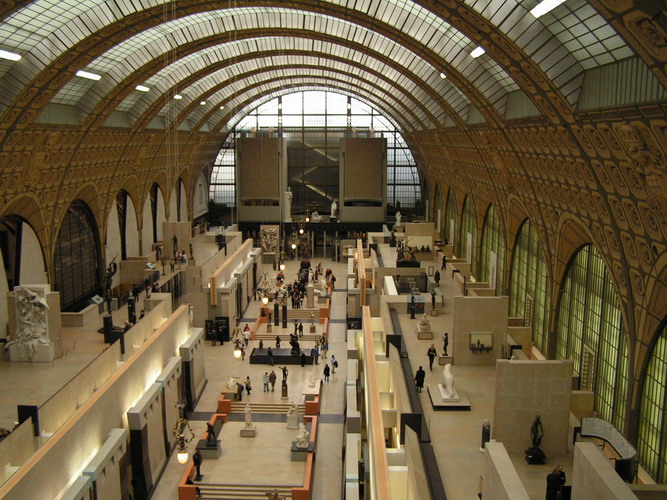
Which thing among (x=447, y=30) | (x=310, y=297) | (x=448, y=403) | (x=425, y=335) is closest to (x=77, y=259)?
(x=310, y=297)

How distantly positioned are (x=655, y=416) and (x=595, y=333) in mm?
4627

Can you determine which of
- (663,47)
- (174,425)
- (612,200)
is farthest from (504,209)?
(663,47)

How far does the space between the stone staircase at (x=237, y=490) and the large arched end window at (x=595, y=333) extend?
9.78 meters

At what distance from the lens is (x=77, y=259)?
36.0 meters

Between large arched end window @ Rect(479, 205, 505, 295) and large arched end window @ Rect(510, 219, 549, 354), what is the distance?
1841mm

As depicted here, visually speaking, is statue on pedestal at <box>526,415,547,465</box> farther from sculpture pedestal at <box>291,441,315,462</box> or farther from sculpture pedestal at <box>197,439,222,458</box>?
sculpture pedestal at <box>197,439,222,458</box>

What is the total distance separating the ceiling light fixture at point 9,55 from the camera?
21312 mm

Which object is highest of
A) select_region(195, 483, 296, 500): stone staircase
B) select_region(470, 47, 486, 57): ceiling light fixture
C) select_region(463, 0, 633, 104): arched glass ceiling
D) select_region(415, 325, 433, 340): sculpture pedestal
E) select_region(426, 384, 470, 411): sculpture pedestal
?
select_region(470, 47, 486, 57): ceiling light fixture

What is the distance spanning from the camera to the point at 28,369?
22719mm

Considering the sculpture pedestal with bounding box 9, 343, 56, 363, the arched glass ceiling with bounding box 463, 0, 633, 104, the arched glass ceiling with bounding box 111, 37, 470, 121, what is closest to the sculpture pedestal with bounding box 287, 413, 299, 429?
the sculpture pedestal with bounding box 9, 343, 56, 363

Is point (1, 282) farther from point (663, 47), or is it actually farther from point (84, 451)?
point (663, 47)

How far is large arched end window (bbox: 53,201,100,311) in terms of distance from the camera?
112 feet

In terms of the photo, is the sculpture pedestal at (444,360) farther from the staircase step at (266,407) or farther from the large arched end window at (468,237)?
the large arched end window at (468,237)

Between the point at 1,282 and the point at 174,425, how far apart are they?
931 cm
